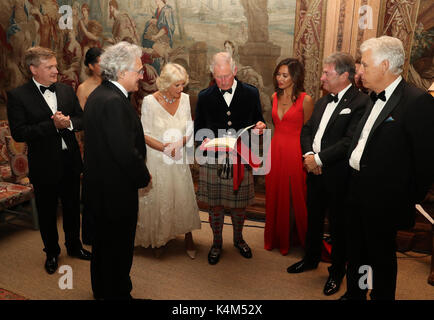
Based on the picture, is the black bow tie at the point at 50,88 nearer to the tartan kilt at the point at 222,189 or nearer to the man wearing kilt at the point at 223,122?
the man wearing kilt at the point at 223,122

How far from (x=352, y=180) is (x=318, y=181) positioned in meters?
0.68

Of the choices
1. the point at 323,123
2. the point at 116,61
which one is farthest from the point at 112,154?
the point at 323,123

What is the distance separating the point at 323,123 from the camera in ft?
11.2

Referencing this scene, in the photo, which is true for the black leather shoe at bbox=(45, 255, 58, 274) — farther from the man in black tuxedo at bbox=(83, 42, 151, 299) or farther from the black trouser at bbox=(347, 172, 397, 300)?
the black trouser at bbox=(347, 172, 397, 300)

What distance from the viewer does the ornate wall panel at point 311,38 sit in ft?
15.1

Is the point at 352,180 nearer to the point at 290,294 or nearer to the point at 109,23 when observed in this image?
the point at 290,294

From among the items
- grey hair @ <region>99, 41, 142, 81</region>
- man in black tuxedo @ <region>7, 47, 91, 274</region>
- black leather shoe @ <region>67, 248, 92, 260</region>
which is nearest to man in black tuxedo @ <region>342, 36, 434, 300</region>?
grey hair @ <region>99, 41, 142, 81</region>

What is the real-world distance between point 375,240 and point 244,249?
6.00 feet

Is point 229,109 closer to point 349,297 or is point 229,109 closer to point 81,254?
point 349,297

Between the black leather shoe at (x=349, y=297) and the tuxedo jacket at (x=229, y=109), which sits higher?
the tuxedo jacket at (x=229, y=109)

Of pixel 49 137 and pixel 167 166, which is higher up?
pixel 49 137

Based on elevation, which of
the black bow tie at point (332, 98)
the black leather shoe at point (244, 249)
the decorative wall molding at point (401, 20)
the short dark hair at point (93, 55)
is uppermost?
the decorative wall molding at point (401, 20)

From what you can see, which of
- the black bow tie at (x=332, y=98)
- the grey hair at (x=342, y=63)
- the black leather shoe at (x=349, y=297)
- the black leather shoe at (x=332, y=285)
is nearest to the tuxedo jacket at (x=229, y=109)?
Result: the black bow tie at (x=332, y=98)

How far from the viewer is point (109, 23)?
19.7 ft
